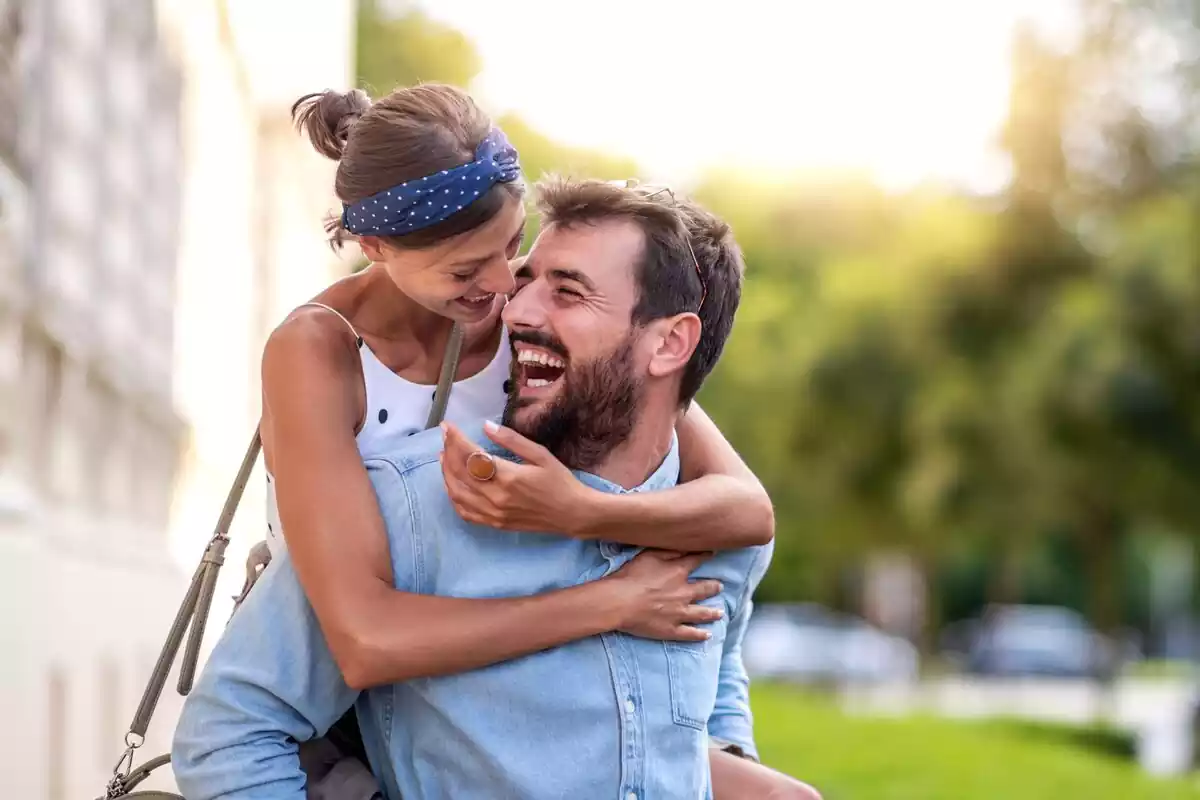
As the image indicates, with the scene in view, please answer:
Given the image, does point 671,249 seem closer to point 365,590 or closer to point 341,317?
point 341,317

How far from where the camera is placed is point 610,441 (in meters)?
2.98

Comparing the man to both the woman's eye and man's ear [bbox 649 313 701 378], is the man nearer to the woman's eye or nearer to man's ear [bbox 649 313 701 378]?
man's ear [bbox 649 313 701 378]

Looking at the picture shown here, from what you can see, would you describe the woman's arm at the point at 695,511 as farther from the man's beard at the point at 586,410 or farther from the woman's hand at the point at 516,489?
the man's beard at the point at 586,410

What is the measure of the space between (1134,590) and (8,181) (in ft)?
192

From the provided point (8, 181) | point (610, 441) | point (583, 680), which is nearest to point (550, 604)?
point (583, 680)

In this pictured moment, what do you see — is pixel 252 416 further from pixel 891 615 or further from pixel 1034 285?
pixel 891 615

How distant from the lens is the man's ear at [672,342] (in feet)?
9.91

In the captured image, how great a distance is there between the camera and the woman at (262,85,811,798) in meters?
2.62

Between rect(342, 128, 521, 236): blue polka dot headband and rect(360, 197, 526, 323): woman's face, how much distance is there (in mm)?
61

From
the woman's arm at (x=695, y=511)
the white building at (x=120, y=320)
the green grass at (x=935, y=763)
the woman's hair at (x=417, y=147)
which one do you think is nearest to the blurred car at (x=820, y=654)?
the green grass at (x=935, y=763)

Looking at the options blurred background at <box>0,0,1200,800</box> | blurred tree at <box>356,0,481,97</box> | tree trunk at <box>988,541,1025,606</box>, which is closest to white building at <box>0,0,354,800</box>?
blurred background at <box>0,0,1200,800</box>

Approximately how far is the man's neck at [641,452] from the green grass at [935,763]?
28.7ft

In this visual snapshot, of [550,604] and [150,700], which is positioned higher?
[550,604]

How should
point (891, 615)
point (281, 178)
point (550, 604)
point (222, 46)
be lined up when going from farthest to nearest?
point (891, 615), point (281, 178), point (222, 46), point (550, 604)
